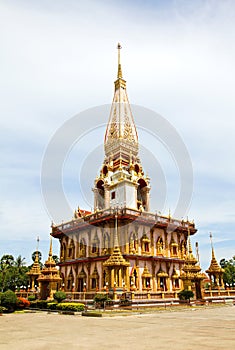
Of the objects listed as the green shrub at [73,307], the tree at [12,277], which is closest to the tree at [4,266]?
the tree at [12,277]

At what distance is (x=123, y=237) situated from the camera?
112 feet

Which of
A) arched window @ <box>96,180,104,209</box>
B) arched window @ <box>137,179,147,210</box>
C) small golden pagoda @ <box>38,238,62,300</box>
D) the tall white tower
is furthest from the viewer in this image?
arched window @ <box>96,180,104,209</box>

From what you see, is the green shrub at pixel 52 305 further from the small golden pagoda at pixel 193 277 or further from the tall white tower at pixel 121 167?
the tall white tower at pixel 121 167

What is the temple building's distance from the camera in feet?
107

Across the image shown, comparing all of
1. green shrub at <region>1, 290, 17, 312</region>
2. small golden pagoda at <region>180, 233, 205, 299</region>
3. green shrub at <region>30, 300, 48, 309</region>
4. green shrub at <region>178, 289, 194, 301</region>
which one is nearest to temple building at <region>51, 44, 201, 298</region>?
small golden pagoda at <region>180, 233, 205, 299</region>

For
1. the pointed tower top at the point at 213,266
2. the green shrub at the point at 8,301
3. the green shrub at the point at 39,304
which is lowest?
the green shrub at the point at 39,304

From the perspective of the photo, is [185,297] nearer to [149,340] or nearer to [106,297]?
[106,297]

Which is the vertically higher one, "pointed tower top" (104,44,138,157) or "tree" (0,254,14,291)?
"pointed tower top" (104,44,138,157)

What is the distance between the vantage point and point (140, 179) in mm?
42219

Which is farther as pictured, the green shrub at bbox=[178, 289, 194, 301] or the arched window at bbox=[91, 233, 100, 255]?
the arched window at bbox=[91, 233, 100, 255]

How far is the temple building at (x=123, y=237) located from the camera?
3256 cm

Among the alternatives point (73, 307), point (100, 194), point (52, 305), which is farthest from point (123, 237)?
point (73, 307)

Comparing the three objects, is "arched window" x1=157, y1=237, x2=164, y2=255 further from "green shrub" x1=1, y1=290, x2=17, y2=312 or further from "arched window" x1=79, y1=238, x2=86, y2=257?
"green shrub" x1=1, y1=290, x2=17, y2=312

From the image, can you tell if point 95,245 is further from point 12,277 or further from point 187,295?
point 12,277
